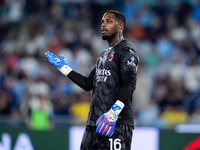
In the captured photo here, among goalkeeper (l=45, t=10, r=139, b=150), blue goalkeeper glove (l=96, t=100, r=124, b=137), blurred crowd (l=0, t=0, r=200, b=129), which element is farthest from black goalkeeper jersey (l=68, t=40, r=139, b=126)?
blurred crowd (l=0, t=0, r=200, b=129)

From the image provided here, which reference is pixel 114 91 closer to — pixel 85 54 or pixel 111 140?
pixel 111 140

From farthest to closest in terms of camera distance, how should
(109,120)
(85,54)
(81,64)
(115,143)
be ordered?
(85,54), (81,64), (115,143), (109,120)

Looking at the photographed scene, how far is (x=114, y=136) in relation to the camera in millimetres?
5293

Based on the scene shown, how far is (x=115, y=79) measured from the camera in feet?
17.6

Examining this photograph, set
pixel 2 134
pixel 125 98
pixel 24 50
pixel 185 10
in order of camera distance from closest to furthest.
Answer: pixel 125 98 < pixel 2 134 < pixel 24 50 < pixel 185 10

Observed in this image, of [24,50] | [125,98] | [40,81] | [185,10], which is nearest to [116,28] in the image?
[125,98]

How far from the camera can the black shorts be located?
5293mm

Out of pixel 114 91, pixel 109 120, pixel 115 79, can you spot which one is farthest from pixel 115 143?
pixel 115 79

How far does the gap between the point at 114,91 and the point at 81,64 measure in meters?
7.75

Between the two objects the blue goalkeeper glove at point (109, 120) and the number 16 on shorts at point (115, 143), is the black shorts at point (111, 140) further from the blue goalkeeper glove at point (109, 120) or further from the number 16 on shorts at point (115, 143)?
the blue goalkeeper glove at point (109, 120)

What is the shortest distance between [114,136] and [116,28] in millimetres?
1256

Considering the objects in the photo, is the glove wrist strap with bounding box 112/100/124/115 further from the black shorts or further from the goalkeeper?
the black shorts

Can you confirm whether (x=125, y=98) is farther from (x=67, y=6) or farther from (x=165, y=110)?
(x=67, y=6)

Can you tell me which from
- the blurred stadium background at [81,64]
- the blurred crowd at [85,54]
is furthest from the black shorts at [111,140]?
the blurred crowd at [85,54]
